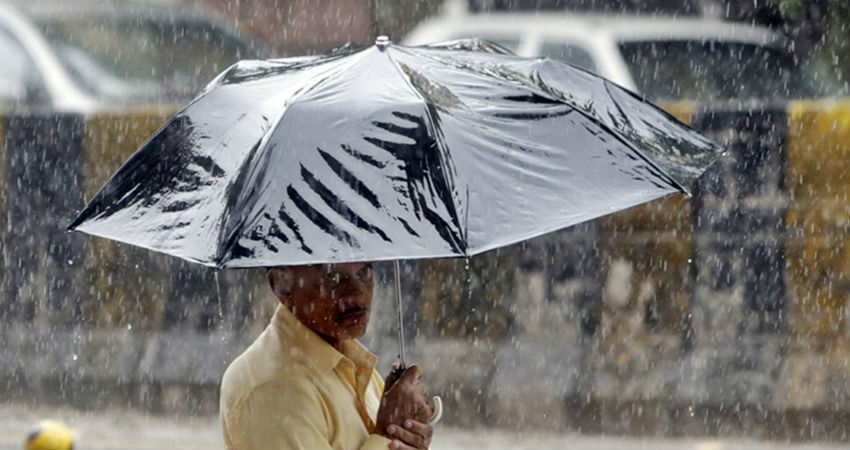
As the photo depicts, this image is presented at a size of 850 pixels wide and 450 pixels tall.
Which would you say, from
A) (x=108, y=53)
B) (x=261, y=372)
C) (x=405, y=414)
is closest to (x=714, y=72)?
(x=108, y=53)

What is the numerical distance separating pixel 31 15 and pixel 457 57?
10.8 m

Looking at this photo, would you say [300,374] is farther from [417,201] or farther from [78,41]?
[78,41]

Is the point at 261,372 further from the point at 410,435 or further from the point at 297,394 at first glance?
the point at 410,435

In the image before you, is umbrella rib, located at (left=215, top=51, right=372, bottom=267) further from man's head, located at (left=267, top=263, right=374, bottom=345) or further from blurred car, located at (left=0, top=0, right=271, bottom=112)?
blurred car, located at (left=0, top=0, right=271, bottom=112)

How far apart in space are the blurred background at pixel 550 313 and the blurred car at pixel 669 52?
7.96ft

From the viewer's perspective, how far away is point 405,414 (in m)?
3.38

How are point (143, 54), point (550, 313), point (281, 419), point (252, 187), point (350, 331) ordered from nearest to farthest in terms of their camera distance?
1. point (281, 419)
2. point (252, 187)
3. point (350, 331)
4. point (550, 313)
5. point (143, 54)

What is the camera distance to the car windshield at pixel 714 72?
11094mm

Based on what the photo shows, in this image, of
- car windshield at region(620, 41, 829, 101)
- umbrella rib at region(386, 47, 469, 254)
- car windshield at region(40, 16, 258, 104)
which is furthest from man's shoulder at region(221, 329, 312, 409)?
car windshield at region(40, 16, 258, 104)

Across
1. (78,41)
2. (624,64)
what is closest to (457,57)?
(624,64)

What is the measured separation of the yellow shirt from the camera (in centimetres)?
324

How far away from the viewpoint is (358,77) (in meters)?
3.54

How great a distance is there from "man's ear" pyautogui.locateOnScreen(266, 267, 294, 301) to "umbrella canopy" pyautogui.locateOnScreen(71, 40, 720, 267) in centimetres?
25

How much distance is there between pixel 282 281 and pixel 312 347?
218 millimetres
